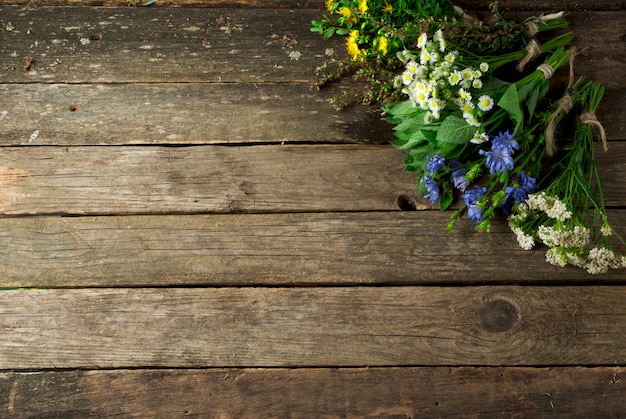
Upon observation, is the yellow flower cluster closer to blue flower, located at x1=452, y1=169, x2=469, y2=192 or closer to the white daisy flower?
the white daisy flower

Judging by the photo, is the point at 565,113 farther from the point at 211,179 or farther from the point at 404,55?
the point at 211,179

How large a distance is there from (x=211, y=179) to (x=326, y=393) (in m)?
0.69

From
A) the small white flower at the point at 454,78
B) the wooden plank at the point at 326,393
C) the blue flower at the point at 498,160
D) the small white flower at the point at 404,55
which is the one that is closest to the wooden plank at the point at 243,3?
the small white flower at the point at 404,55

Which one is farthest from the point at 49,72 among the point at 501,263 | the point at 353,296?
the point at 501,263

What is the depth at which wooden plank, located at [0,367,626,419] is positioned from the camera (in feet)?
5.37

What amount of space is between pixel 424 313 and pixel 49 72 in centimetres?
135

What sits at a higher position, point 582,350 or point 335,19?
point 335,19

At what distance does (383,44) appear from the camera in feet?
5.62

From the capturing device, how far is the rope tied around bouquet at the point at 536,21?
5.68 feet

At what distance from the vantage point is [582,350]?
1.66 metres

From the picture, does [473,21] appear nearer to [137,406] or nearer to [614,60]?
[614,60]

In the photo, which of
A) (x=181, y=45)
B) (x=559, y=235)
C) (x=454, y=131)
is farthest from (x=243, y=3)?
(x=559, y=235)

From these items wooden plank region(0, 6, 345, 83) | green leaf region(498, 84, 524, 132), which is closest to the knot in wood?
green leaf region(498, 84, 524, 132)

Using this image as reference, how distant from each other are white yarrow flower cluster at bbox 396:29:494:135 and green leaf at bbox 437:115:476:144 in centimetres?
2
